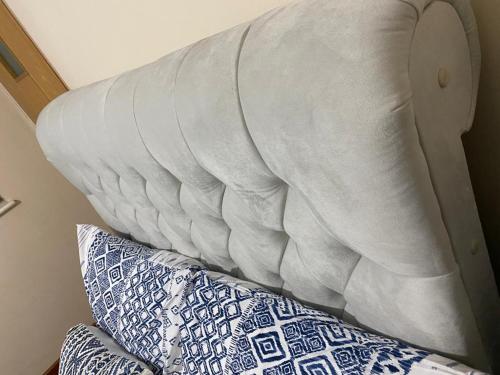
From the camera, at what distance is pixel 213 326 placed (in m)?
0.74

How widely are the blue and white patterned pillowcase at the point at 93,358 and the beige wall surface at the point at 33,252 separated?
0.84 m

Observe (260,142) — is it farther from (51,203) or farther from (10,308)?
(10,308)

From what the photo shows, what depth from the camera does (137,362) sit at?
95 centimetres

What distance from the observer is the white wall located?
2.59ft

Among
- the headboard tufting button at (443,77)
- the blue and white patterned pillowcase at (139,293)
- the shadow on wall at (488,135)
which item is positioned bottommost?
the blue and white patterned pillowcase at (139,293)

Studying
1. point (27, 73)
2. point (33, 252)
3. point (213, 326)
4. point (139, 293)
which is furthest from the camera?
point (33, 252)

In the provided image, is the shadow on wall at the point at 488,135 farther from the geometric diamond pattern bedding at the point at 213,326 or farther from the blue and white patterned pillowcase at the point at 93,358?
the blue and white patterned pillowcase at the point at 93,358

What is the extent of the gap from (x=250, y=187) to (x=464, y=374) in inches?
14.7

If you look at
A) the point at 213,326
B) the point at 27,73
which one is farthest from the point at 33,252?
the point at 213,326

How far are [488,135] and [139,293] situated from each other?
0.84 metres

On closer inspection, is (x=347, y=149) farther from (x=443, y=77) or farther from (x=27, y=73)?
(x=27, y=73)

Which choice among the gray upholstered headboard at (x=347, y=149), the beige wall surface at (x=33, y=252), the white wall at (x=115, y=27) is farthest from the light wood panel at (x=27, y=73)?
the gray upholstered headboard at (x=347, y=149)

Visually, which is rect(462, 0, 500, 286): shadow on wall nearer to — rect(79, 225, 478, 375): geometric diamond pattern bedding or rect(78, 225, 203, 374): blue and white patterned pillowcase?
rect(79, 225, 478, 375): geometric diamond pattern bedding

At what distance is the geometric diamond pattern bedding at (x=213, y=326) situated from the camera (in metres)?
0.54
